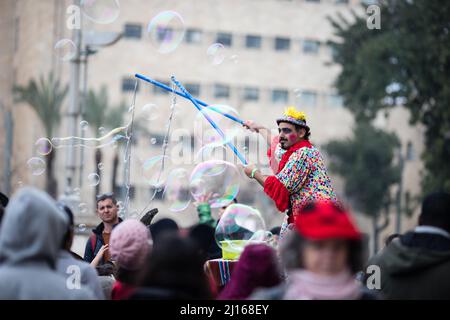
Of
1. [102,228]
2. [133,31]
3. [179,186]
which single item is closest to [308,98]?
[133,31]

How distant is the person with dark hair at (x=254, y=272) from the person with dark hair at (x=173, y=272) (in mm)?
702

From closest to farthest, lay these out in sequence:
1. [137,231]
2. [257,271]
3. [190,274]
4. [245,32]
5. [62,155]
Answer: [190,274]
[257,271]
[137,231]
[62,155]
[245,32]

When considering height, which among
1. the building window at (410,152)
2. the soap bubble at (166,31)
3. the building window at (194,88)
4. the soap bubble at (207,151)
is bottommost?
the soap bubble at (207,151)

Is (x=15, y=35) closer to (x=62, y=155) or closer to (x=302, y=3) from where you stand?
(x=62, y=155)

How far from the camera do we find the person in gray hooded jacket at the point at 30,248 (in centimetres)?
484

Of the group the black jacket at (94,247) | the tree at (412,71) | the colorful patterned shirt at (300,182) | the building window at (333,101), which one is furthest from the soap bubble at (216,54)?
the building window at (333,101)

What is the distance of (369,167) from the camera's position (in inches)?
2068

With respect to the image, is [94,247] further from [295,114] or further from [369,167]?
[369,167]

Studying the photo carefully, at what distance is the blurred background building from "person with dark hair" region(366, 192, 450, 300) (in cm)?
4861

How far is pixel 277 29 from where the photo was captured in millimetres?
63906

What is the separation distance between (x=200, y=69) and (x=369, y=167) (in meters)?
13.3

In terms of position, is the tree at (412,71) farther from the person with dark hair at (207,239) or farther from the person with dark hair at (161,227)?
the person with dark hair at (161,227)

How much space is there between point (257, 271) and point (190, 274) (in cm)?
87

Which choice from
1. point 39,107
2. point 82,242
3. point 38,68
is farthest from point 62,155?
point 82,242
